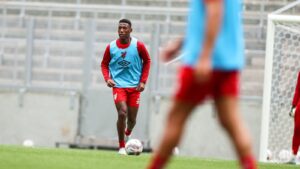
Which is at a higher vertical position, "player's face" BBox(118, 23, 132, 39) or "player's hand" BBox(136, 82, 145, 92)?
"player's face" BBox(118, 23, 132, 39)

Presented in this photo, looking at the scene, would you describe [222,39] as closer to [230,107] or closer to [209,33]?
[209,33]

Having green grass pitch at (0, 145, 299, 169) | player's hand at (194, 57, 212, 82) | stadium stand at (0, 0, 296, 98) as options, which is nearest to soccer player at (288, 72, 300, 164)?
green grass pitch at (0, 145, 299, 169)

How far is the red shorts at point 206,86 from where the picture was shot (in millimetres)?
7293

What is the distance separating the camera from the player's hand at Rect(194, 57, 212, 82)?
6.88 meters

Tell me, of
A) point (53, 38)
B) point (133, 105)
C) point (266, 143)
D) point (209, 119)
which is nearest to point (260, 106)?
point (209, 119)

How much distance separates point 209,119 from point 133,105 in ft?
21.2

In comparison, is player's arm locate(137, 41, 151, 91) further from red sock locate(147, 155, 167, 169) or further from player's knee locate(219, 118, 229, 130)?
player's knee locate(219, 118, 229, 130)

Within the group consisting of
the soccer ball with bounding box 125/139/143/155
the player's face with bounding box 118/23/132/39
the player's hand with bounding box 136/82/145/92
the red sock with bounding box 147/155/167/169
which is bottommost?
the soccer ball with bounding box 125/139/143/155

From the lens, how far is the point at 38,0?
987 inches

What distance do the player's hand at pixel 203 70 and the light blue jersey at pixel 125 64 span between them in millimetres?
9096

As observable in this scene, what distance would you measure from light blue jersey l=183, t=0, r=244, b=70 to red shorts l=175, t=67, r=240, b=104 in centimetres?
6

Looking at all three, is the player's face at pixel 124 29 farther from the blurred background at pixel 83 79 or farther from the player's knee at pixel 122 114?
the blurred background at pixel 83 79

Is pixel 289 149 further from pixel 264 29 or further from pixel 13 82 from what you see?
pixel 13 82

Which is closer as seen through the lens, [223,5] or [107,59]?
[223,5]
